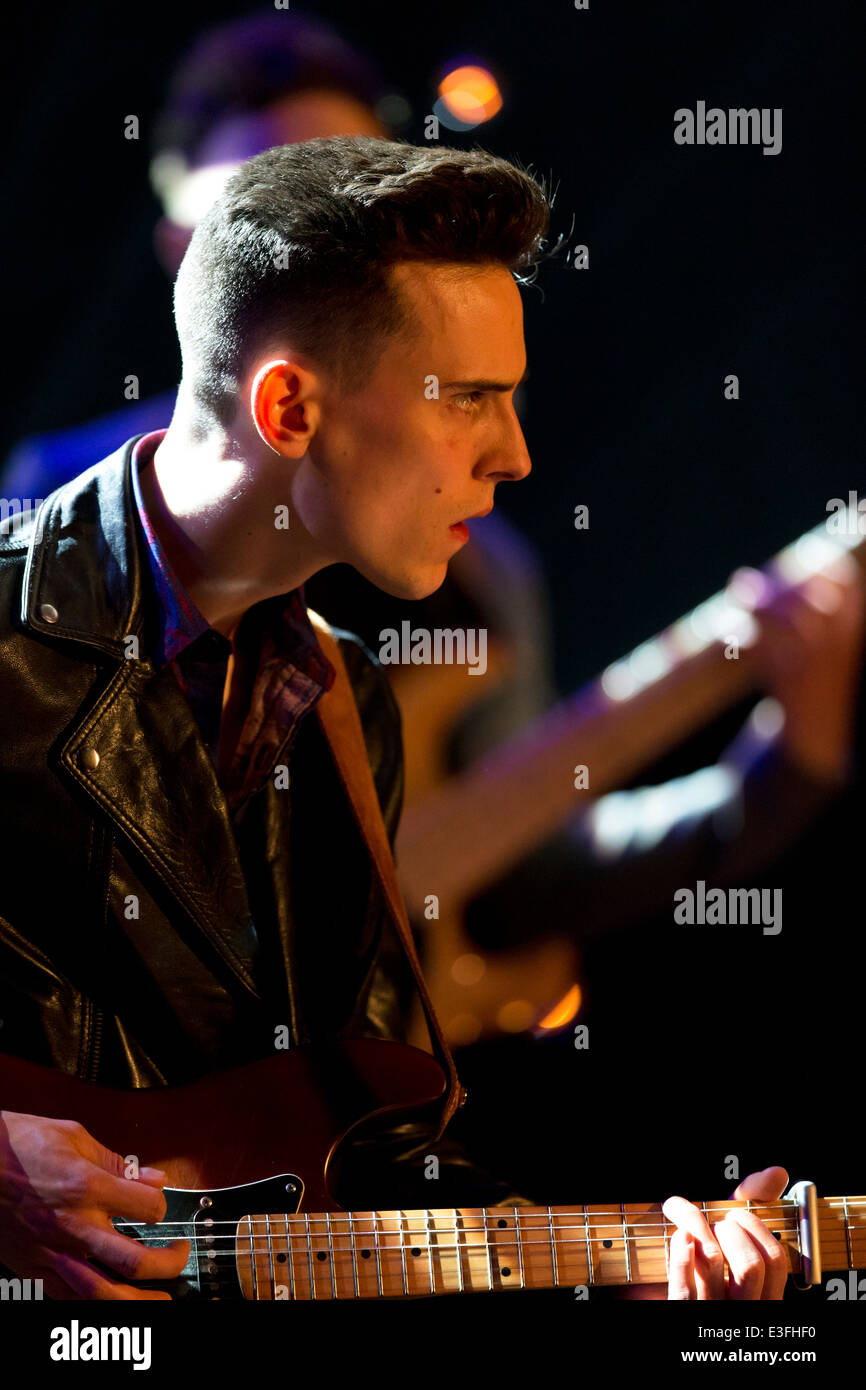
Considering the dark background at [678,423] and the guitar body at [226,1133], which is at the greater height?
the dark background at [678,423]

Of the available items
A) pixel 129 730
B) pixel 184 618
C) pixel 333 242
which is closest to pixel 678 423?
pixel 333 242

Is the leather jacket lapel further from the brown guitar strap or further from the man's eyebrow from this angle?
the man's eyebrow

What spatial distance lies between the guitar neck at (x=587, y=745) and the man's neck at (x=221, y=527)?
2.26 ft

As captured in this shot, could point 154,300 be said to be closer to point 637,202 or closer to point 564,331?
point 564,331

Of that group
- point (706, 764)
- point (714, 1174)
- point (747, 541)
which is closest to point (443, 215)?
point (747, 541)

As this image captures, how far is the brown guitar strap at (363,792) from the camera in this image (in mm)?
1708

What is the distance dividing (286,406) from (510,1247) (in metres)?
1.10

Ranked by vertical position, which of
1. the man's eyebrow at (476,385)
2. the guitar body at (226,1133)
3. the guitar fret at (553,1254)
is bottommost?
the guitar fret at (553,1254)

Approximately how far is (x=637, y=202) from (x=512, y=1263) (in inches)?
66.6

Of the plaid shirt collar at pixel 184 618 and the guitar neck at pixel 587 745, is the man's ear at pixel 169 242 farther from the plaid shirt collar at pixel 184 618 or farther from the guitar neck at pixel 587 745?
the guitar neck at pixel 587 745

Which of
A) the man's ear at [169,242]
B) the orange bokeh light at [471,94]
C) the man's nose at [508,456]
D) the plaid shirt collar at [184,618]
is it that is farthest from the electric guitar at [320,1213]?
the orange bokeh light at [471,94]

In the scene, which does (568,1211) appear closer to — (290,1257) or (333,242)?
(290,1257)

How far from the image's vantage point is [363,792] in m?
1.81
